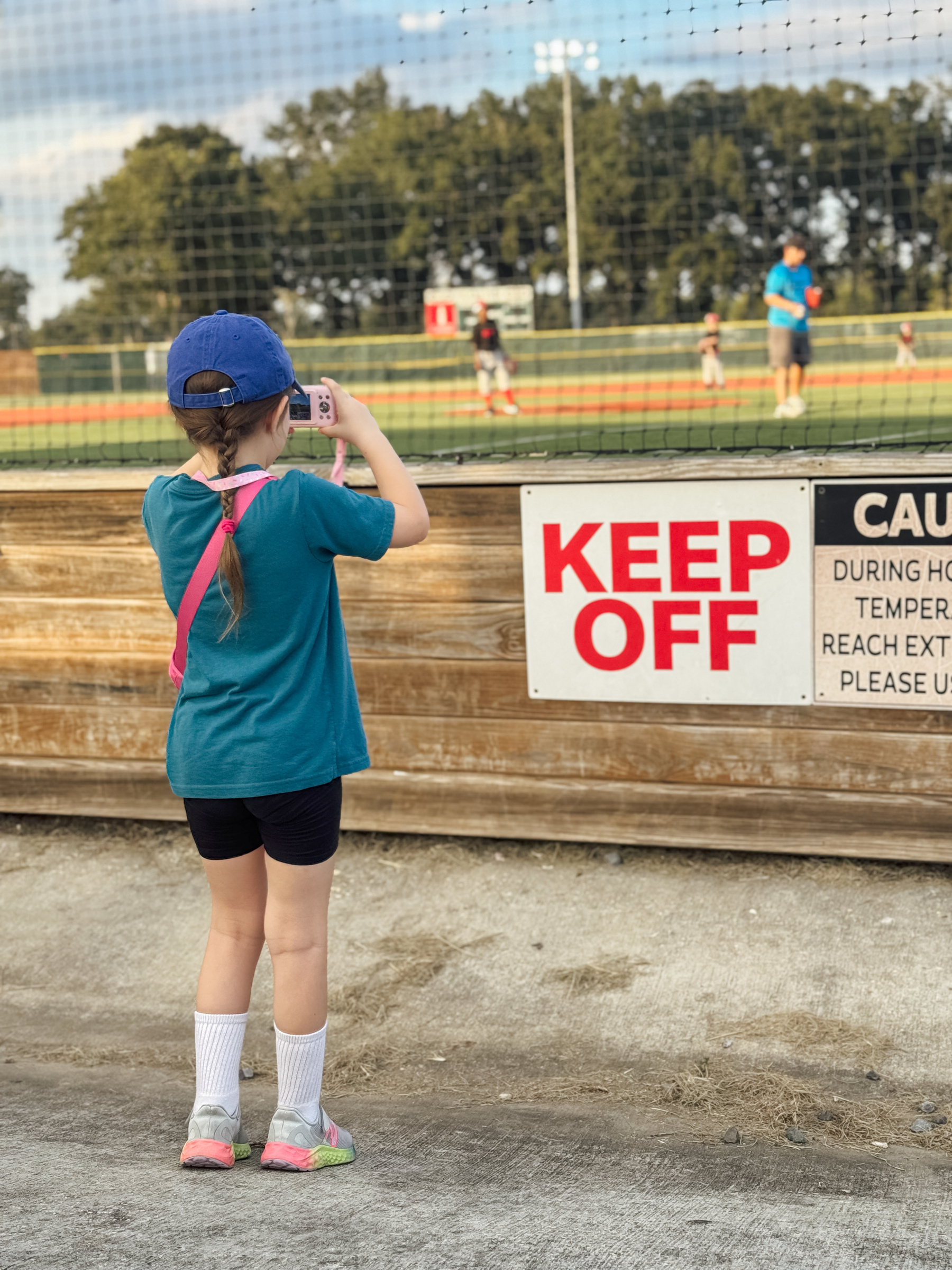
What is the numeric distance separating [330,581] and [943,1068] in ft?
6.53

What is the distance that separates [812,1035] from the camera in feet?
11.0

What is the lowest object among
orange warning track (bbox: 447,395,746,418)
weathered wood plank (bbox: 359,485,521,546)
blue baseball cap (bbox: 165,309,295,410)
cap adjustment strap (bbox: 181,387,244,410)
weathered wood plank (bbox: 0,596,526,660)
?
weathered wood plank (bbox: 0,596,526,660)

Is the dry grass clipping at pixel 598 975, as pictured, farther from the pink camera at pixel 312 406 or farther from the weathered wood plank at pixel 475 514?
the pink camera at pixel 312 406

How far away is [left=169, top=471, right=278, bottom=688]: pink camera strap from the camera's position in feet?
7.71

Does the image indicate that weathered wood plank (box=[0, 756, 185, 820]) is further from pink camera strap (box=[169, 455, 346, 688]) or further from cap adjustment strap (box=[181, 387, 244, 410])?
cap adjustment strap (box=[181, 387, 244, 410])

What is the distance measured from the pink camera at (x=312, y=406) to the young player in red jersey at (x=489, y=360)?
17.5 meters

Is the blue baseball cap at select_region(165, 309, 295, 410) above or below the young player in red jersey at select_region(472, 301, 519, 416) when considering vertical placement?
below

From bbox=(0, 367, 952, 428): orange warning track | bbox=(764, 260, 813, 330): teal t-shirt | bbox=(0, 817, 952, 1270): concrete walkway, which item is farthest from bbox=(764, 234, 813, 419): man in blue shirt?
bbox=(0, 817, 952, 1270): concrete walkway

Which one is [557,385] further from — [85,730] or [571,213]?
[85,730]

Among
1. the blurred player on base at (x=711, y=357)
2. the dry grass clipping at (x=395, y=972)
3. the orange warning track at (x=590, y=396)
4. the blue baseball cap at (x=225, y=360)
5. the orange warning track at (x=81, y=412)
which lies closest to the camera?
the blue baseball cap at (x=225, y=360)

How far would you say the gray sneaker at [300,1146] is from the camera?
8.27 feet

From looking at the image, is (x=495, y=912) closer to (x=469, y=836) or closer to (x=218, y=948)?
(x=469, y=836)

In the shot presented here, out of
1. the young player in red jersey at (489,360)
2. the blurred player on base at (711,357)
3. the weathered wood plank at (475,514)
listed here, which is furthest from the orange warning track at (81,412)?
the weathered wood plank at (475,514)

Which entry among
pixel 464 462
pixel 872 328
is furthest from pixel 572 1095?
pixel 872 328
